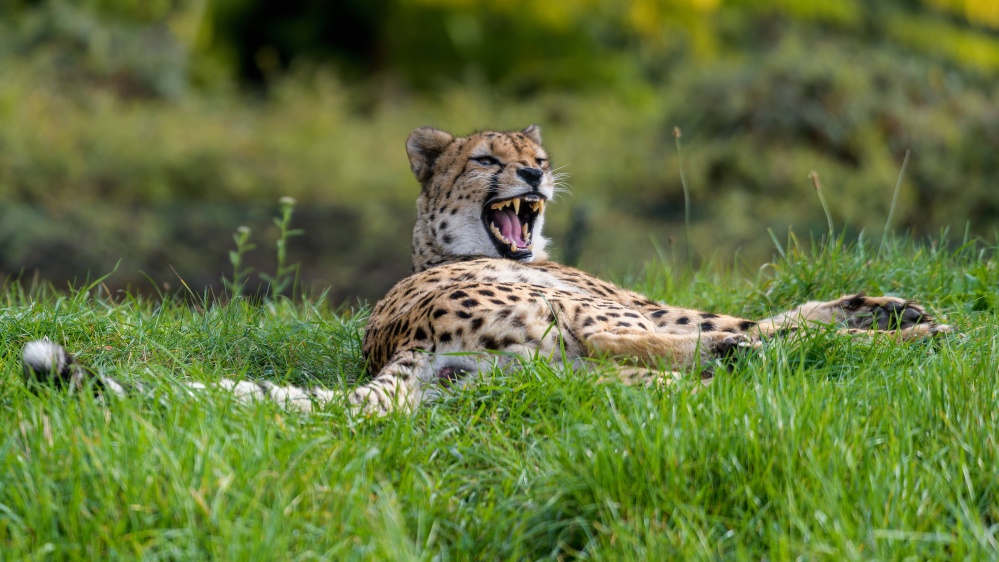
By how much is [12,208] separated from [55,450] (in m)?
8.56

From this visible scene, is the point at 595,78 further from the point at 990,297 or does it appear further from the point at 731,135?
the point at 990,297

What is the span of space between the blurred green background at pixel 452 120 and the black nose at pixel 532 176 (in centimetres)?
311

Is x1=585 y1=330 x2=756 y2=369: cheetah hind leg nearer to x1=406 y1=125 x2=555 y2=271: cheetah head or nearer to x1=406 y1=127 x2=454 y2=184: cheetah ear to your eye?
x1=406 y1=125 x2=555 y2=271: cheetah head

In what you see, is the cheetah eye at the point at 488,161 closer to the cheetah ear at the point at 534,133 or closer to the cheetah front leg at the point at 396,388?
the cheetah ear at the point at 534,133

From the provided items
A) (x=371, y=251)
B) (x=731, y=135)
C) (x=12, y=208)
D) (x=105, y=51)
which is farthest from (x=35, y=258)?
(x=731, y=135)

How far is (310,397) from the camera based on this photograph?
134 inches

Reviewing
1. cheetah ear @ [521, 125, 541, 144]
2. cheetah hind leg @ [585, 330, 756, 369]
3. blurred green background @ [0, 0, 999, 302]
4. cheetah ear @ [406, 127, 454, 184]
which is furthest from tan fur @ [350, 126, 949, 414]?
blurred green background @ [0, 0, 999, 302]

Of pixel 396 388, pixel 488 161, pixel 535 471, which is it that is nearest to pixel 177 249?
pixel 488 161

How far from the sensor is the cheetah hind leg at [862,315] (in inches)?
165

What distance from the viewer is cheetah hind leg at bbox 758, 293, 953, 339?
4180mm

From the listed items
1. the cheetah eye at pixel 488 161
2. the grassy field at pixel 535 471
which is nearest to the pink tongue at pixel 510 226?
the cheetah eye at pixel 488 161

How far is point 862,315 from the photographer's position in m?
4.38

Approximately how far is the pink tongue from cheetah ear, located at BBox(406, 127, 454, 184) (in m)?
0.47

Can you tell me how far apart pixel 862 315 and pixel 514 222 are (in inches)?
65.0
